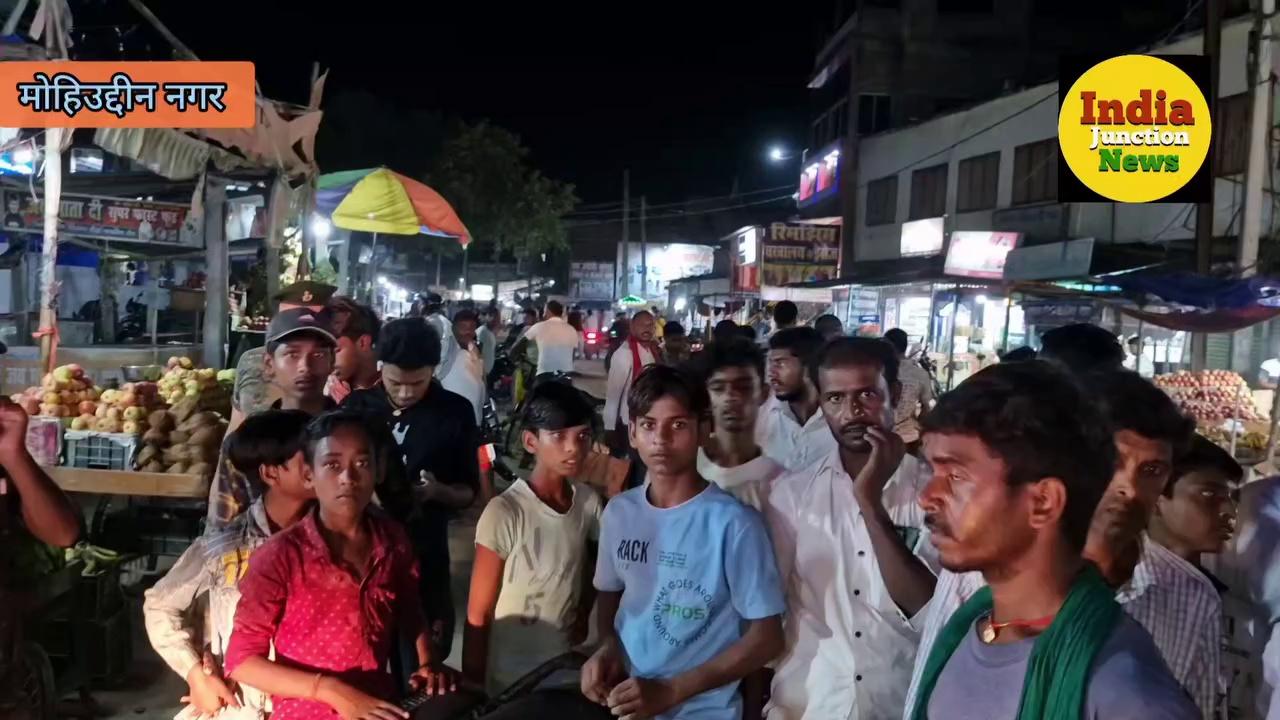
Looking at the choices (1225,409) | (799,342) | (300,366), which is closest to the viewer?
(300,366)

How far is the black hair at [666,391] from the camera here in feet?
8.91

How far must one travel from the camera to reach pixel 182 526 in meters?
6.26

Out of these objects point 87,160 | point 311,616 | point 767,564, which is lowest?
point 311,616

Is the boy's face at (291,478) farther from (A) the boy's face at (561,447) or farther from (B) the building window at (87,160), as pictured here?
(B) the building window at (87,160)

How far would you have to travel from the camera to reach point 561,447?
9.84 ft

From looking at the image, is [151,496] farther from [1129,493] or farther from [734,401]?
[1129,493]

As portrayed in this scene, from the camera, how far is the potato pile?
560cm

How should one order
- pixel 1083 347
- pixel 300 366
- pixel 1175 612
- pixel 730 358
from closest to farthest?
pixel 1175 612 < pixel 1083 347 < pixel 300 366 < pixel 730 358

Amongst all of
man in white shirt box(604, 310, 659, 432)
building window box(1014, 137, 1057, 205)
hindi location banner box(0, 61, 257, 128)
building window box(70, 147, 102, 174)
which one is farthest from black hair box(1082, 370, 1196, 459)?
building window box(70, 147, 102, 174)

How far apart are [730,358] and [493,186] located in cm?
2844

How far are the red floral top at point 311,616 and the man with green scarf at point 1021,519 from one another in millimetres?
1776

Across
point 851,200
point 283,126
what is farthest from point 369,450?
point 851,200

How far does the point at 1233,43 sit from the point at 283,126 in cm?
1531

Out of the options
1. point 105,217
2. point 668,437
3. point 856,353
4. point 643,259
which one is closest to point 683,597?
point 668,437
